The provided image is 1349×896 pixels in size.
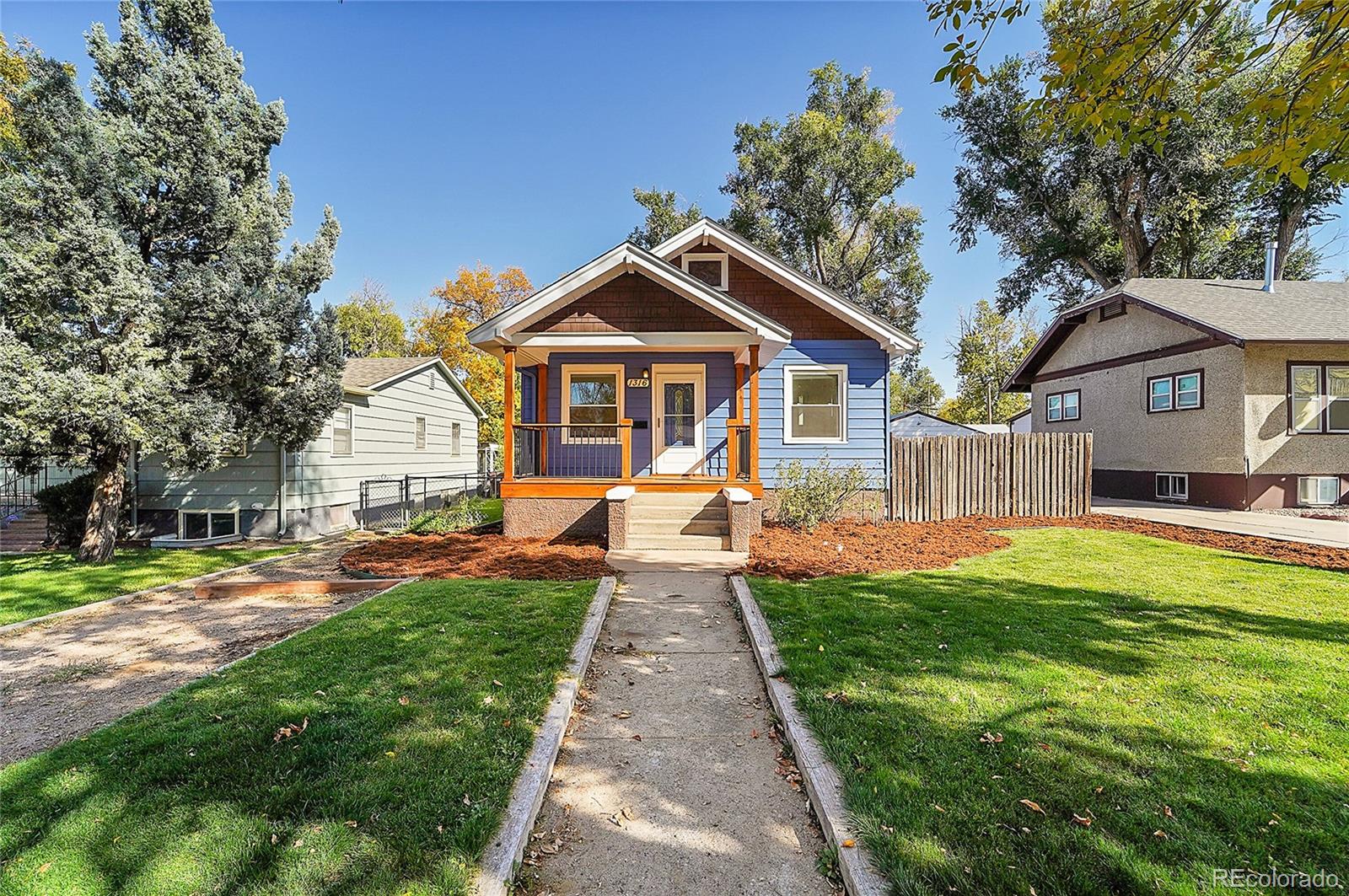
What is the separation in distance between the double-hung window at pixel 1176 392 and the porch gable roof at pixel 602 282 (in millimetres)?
11605

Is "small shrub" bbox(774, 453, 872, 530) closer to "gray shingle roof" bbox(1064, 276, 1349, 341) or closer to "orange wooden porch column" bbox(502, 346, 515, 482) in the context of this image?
"orange wooden porch column" bbox(502, 346, 515, 482)

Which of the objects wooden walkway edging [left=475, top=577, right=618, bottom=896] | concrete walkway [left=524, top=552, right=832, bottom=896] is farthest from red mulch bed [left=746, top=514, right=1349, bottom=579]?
wooden walkway edging [left=475, top=577, right=618, bottom=896]

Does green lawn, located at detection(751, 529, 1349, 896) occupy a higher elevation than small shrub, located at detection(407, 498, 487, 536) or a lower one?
lower

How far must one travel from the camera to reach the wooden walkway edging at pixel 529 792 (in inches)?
82.7

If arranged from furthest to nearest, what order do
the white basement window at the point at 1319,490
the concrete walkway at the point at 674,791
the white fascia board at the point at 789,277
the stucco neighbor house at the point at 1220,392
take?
the white basement window at the point at 1319,490 < the stucco neighbor house at the point at 1220,392 < the white fascia board at the point at 789,277 < the concrete walkway at the point at 674,791

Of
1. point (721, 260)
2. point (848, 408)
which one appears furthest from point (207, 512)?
point (848, 408)

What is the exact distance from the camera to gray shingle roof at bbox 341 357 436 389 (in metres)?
13.5

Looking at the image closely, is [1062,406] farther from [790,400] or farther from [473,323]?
[473,323]

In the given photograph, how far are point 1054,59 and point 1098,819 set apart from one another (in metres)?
4.34

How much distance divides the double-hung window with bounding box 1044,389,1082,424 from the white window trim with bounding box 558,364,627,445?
15.4m

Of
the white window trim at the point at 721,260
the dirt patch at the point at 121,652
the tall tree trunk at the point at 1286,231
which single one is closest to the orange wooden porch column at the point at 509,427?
the dirt patch at the point at 121,652

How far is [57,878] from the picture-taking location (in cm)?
206

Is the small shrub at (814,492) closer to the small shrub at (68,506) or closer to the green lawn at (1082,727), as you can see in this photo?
the green lawn at (1082,727)

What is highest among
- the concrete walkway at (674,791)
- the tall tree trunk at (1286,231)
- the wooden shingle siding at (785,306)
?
the tall tree trunk at (1286,231)
